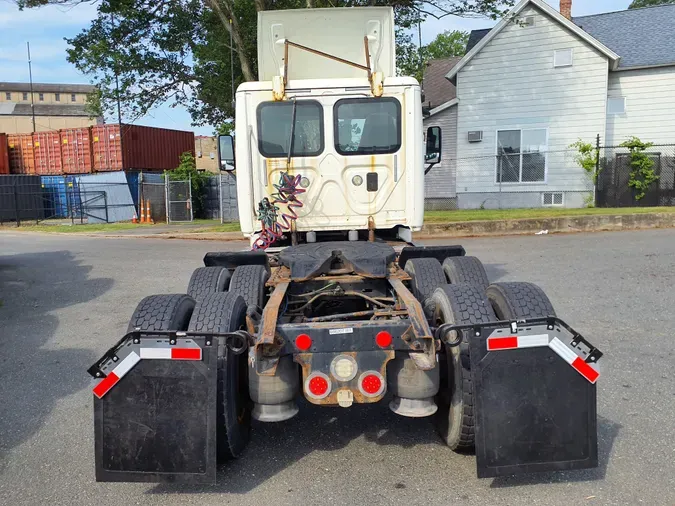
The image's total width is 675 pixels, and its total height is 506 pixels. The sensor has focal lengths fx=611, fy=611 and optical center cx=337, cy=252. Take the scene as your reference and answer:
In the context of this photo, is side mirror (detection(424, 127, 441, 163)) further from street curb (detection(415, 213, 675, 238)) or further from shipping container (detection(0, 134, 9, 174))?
shipping container (detection(0, 134, 9, 174))

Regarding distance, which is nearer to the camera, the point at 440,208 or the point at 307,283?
the point at 307,283

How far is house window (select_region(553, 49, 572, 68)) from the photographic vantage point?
21484 mm

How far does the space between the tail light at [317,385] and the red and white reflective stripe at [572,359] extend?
1.22 m

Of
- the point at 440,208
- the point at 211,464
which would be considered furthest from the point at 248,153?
the point at 440,208

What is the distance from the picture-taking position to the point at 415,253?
19.3 ft

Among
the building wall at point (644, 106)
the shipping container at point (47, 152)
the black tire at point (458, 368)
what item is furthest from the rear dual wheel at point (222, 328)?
the shipping container at point (47, 152)

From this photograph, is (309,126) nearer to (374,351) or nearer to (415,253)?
(415,253)

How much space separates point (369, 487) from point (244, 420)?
91 cm

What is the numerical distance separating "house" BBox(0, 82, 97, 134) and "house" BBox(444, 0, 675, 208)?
34719 mm

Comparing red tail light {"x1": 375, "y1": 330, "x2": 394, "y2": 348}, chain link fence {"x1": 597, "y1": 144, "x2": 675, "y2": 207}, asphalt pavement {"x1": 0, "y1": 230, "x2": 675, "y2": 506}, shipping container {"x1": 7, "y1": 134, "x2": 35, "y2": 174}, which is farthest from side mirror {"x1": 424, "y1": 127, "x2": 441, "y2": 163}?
shipping container {"x1": 7, "y1": 134, "x2": 35, "y2": 174}

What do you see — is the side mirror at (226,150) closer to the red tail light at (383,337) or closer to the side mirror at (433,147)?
the side mirror at (433,147)

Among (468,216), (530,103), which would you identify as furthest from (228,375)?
(530,103)

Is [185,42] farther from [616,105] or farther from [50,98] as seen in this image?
[50,98]

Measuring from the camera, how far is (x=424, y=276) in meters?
5.15
